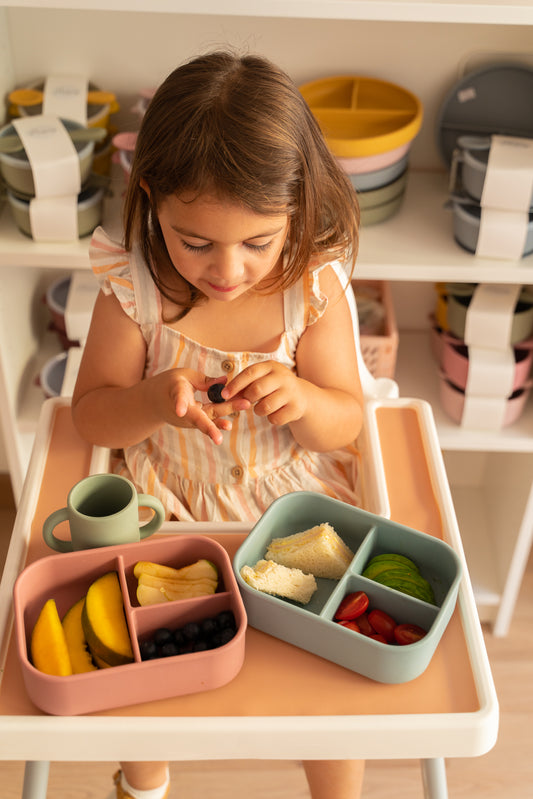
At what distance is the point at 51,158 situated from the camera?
4.64 feet

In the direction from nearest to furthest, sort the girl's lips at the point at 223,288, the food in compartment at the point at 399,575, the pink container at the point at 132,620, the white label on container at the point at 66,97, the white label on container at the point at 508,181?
the pink container at the point at 132,620 < the food in compartment at the point at 399,575 < the girl's lips at the point at 223,288 < the white label on container at the point at 508,181 < the white label on container at the point at 66,97

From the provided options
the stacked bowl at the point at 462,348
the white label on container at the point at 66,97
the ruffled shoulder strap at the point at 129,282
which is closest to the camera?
the ruffled shoulder strap at the point at 129,282

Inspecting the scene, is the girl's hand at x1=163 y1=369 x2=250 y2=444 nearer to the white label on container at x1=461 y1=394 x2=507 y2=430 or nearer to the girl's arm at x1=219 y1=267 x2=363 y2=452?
the girl's arm at x1=219 y1=267 x2=363 y2=452

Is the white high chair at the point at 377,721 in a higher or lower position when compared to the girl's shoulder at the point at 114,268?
lower

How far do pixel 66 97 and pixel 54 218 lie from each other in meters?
0.27

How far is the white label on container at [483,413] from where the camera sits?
1682mm

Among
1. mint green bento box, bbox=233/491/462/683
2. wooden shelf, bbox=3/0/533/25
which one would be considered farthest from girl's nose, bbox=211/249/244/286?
wooden shelf, bbox=3/0/533/25

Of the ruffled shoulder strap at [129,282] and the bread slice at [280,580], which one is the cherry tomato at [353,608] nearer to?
the bread slice at [280,580]

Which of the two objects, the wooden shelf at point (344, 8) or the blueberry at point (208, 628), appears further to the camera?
the wooden shelf at point (344, 8)

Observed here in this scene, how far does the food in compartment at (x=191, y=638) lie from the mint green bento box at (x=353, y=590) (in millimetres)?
33

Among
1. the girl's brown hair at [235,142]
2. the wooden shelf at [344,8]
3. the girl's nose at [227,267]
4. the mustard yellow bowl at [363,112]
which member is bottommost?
the mustard yellow bowl at [363,112]

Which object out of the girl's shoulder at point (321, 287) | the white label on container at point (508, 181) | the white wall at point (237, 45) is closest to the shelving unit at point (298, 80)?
the white wall at point (237, 45)

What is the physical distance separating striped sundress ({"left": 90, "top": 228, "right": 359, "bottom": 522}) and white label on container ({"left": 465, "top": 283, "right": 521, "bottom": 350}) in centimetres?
56

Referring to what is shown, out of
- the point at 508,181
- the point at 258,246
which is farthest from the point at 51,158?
the point at 508,181
